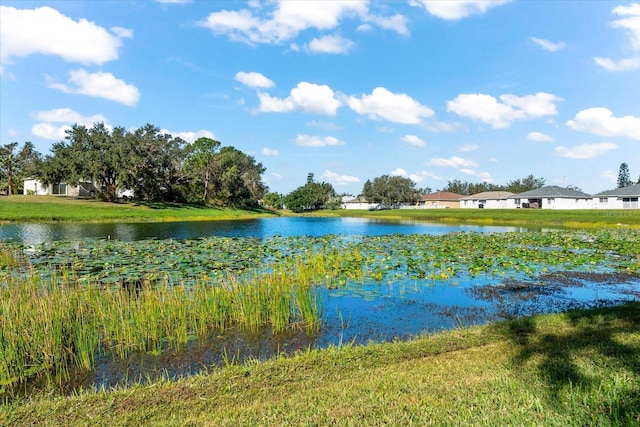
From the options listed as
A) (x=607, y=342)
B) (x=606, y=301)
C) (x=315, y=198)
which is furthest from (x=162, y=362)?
(x=315, y=198)

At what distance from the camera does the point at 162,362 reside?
6469mm

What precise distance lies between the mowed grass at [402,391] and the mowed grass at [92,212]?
1559 inches

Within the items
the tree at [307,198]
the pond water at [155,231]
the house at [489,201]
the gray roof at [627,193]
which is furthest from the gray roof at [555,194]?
the tree at [307,198]

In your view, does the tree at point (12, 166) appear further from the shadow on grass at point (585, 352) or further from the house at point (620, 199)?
the house at point (620, 199)

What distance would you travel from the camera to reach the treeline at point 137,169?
50.5 metres

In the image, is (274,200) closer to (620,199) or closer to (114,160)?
(114,160)

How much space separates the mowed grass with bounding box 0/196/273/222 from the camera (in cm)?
3795

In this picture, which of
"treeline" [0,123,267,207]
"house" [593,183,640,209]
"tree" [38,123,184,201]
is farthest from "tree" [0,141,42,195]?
"house" [593,183,640,209]

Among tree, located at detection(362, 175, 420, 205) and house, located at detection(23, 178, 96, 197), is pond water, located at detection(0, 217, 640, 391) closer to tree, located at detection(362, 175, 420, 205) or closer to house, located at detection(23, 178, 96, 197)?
house, located at detection(23, 178, 96, 197)

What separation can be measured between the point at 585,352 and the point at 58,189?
2883 inches

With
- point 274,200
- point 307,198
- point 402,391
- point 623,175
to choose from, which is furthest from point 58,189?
point 623,175

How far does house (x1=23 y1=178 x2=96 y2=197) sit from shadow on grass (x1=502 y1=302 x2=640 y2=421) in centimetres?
6922

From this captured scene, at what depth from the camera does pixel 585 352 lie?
5453 millimetres

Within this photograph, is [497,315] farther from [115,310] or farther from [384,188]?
[384,188]
